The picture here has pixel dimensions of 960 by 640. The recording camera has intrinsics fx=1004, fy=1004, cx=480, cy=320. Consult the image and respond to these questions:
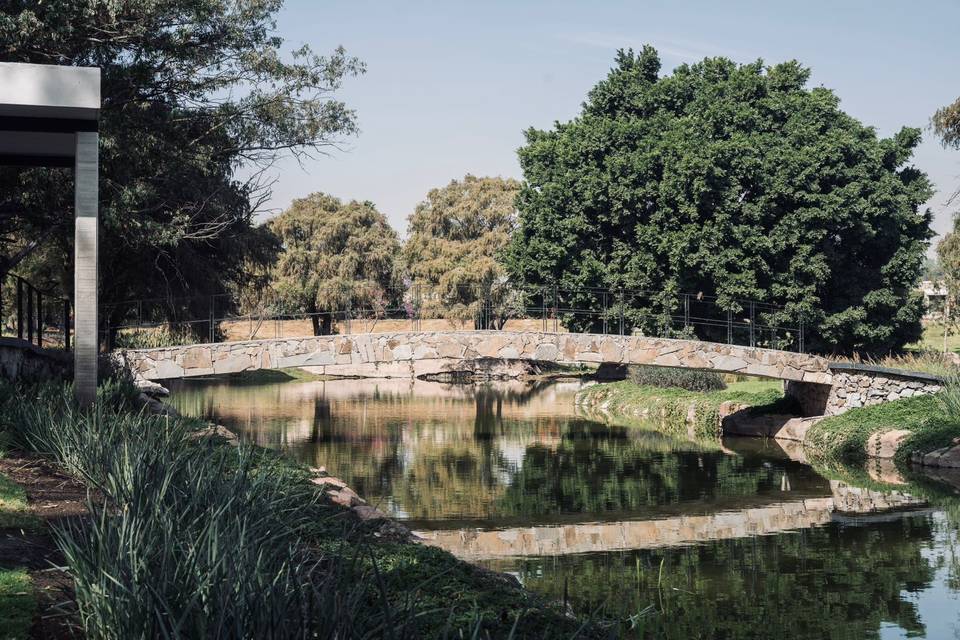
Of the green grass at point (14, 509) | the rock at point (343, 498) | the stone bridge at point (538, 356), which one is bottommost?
the rock at point (343, 498)

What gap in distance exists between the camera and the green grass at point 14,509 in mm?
6855

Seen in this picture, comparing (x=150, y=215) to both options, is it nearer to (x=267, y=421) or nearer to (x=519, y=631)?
(x=267, y=421)

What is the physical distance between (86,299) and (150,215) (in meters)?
8.95

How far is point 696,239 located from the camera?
2994cm

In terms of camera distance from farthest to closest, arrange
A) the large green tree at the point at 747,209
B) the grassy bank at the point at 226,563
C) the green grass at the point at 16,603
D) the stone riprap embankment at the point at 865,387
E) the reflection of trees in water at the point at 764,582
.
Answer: the large green tree at the point at 747,209 < the stone riprap embankment at the point at 865,387 < the reflection of trees in water at the point at 764,582 < the green grass at the point at 16,603 < the grassy bank at the point at 226,563

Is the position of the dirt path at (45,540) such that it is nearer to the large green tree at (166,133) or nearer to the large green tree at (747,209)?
the large green tree at (166,133)

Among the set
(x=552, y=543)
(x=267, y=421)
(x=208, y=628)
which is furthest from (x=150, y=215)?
(x=208, y=628)

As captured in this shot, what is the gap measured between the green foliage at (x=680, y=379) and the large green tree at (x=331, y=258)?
56.2 feet

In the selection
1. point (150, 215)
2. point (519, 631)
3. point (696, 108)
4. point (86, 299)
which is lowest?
point (519, 631)

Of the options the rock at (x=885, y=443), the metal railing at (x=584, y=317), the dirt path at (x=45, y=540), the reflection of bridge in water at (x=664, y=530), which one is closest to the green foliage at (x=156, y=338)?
the metal railing at (x=584, y=317)

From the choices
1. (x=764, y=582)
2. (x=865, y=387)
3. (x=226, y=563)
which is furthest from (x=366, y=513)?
(x=865, y=387)

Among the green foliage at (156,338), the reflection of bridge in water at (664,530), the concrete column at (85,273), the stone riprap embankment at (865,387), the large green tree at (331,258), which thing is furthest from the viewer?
the large green tree at (331,258)

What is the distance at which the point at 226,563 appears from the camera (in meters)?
4.96

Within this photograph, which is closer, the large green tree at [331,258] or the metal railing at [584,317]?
the metal railing at [584,317]
